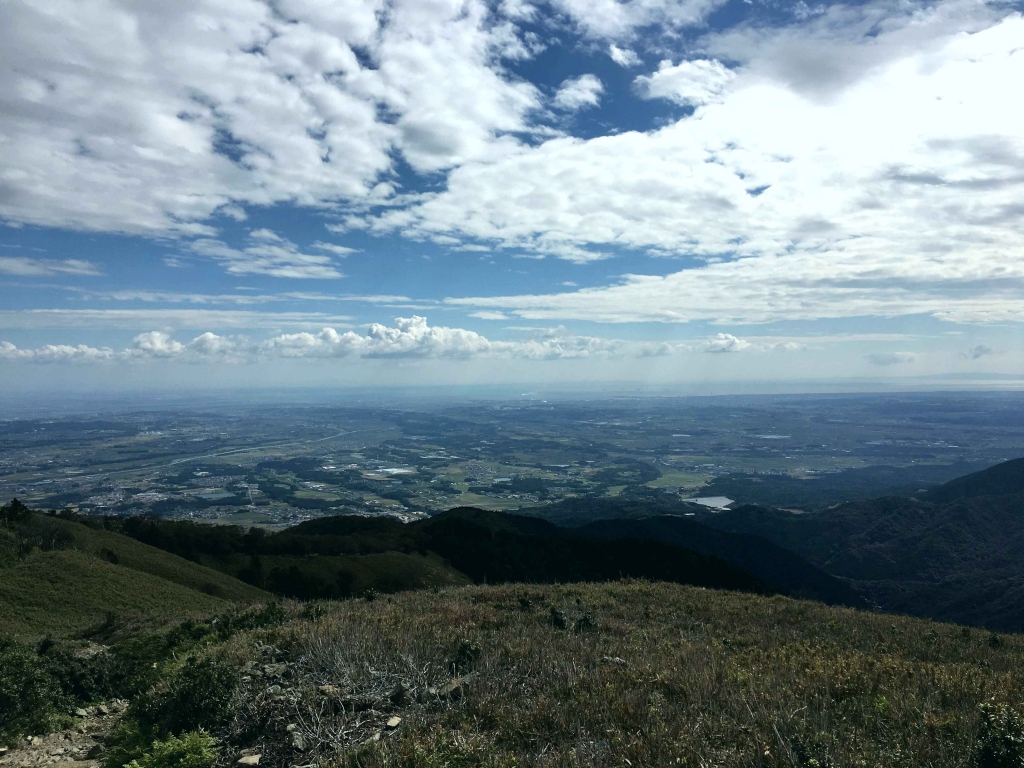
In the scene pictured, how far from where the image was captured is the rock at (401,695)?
673cm

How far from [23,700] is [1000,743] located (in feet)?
40.9

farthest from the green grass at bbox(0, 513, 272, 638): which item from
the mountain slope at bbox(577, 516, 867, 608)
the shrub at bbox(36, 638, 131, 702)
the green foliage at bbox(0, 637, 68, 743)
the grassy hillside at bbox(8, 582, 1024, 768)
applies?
the mountain slope at bbox(577, 516, 867, 608)

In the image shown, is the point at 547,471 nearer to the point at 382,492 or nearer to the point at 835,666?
the point at 382,492

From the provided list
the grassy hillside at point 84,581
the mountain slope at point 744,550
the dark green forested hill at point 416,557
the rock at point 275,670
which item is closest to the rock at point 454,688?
the rock at point 275,670

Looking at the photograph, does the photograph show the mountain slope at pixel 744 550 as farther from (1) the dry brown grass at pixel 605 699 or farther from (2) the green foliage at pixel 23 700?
(2) the green foliage at pixel 23 700

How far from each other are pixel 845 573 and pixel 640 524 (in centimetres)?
3532

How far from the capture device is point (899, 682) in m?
7.33

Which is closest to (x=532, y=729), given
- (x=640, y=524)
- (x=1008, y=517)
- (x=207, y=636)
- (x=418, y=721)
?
(x=418, y=721)

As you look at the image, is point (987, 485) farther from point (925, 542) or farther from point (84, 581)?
point (84, 581)

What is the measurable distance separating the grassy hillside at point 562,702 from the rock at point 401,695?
0.06 feet

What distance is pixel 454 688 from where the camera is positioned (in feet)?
22.6

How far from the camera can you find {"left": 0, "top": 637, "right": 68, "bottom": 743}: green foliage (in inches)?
309

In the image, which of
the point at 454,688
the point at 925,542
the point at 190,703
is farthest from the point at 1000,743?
the point at 925,542

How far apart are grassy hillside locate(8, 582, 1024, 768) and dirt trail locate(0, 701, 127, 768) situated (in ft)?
1.41
